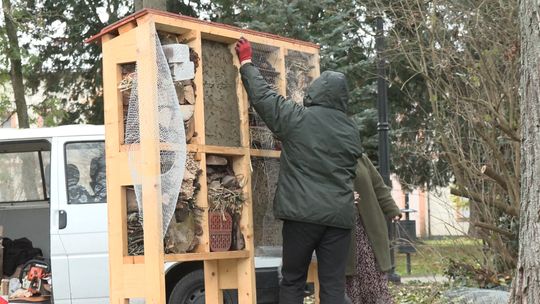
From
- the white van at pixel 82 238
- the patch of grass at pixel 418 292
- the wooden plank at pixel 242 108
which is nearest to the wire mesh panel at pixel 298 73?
the wooden plank at pixel 242 108

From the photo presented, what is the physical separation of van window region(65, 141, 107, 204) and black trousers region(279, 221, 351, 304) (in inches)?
110

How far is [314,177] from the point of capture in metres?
5.13

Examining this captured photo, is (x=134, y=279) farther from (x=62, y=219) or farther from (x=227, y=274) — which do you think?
(x=62, y=219)

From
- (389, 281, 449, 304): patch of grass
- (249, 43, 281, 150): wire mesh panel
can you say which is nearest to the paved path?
(389, 281, 449, 304): patch of grass

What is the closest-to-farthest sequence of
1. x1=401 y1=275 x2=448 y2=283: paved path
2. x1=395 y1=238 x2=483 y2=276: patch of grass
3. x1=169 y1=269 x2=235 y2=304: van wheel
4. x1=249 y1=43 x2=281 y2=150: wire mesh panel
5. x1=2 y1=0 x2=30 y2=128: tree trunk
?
x1=249 y1=43 x2=281 y2=150: wire mesh panel, x1=169 y1=269 x2=235 y2=304: van wheel, x1=395 y1=238 x2=483 y2=276: patch of grass, x1=401 y1=275 x2=448 y2=283: paved path, x1=2 y1=0 x2=30 y2=128: tree trunk

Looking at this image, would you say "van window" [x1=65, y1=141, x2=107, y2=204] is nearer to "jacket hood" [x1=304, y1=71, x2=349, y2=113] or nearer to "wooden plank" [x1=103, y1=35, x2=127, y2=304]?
"wooden plank" [x1=103, y1=35, x2=127, y2=304]

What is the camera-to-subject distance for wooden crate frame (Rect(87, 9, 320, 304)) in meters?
4.83

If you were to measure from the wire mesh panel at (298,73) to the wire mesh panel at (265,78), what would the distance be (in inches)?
7.4

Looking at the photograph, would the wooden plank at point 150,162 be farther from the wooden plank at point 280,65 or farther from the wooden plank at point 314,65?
the wooden plank at point 314,65

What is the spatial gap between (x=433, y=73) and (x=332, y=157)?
152 inches

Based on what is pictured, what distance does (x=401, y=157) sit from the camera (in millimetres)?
15297

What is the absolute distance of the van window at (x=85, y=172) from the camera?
747 cm

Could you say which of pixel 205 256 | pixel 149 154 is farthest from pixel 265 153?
pixel 149 154

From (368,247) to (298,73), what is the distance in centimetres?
148
